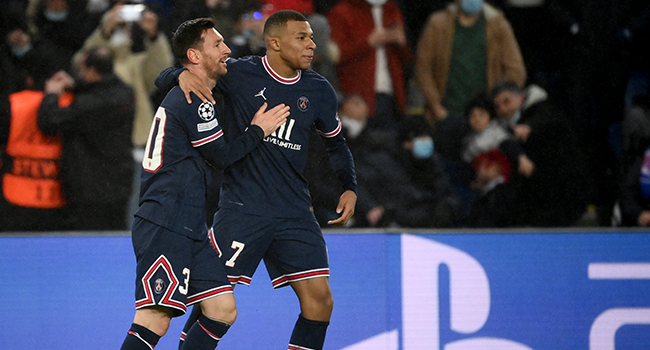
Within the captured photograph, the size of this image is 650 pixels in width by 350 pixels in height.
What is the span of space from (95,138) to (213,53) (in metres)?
1.42

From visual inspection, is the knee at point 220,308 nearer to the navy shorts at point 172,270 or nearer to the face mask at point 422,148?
the navy shorts at point 172,270

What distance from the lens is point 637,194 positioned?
4.45 meters

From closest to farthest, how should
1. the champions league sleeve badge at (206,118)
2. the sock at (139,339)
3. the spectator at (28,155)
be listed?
the sock at (139,339) < the champions league sleeve badge at (206,118) < the spectator at (28,155)

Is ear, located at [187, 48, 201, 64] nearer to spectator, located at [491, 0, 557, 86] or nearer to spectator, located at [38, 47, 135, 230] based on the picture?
spectator, located at [38, 47, 135, 230]

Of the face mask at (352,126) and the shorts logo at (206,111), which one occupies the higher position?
the shorts logo at (206,111)

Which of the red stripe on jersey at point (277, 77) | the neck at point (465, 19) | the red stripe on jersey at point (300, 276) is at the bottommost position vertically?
the red stripe on jersey at point (300, 276)

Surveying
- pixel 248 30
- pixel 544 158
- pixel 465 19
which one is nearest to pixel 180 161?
pixel 248 30

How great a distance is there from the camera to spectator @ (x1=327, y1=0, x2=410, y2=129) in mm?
4504

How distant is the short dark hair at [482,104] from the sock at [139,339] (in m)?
2.37

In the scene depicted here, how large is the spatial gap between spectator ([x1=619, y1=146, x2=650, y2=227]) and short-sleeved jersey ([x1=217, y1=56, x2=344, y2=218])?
2.06m

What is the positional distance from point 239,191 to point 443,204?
1487 millimetres

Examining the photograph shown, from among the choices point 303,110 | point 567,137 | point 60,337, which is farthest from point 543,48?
point 60,337

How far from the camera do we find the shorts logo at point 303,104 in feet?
11.2

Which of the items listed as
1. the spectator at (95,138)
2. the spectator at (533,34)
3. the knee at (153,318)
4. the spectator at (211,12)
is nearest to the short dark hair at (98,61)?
the spectator at (95,138)
